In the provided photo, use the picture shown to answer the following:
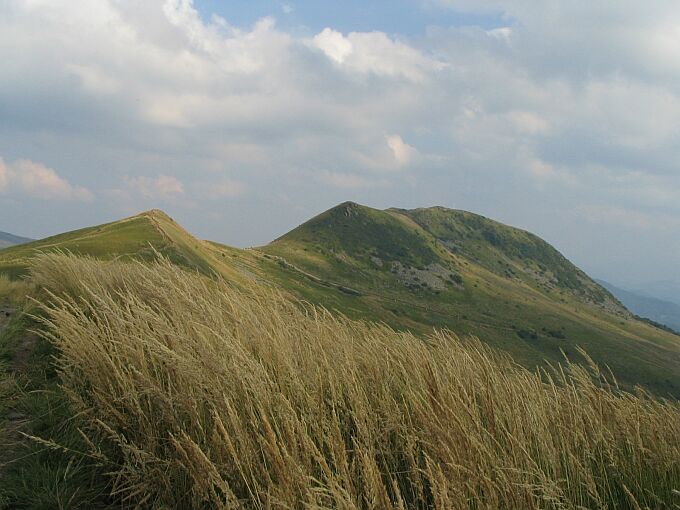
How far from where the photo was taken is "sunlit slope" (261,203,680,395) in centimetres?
11220

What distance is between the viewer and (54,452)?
420 cm

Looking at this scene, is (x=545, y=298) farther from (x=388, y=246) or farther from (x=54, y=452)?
(x=54, y=452)

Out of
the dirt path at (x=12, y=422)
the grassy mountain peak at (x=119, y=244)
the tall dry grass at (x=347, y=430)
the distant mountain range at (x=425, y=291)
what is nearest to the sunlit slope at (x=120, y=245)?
the grassy mountain peak at (x=119, y=244)

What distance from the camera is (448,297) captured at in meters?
144

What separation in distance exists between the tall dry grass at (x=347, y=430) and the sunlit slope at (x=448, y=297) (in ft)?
294

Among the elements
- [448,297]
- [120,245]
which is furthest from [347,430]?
[448,297]

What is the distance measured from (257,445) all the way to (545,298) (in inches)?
7298

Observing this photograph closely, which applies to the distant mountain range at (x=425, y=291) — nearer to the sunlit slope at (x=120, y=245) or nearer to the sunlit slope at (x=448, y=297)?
the sunlit slope at (x=448, y=297)

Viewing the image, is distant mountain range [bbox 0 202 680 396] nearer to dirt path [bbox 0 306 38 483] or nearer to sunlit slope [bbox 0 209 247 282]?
sunlit slope [bbox 0 209 247 282]

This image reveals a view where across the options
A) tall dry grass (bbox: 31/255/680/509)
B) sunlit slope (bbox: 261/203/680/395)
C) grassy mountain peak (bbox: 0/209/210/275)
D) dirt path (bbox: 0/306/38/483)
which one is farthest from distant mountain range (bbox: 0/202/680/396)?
tall dry grass (bbox: 31/255/680/509)

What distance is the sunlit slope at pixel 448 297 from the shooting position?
11220 cm

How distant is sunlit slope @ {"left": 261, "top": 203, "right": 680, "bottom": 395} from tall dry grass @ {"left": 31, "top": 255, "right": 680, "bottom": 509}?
8965 cm

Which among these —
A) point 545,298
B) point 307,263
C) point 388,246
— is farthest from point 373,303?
point 545,298

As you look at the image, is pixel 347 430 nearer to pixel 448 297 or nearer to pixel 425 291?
pixel 448 297
